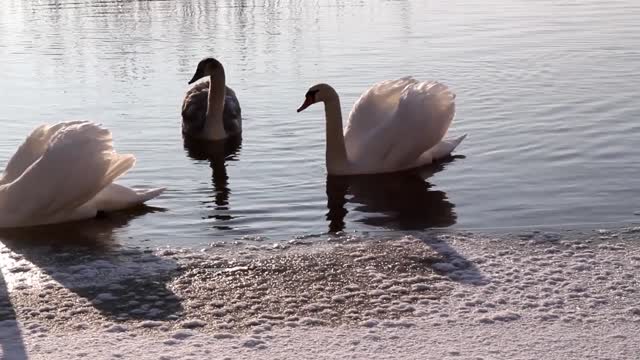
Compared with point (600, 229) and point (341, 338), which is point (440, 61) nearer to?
point (600, 229)

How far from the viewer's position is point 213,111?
472 inches

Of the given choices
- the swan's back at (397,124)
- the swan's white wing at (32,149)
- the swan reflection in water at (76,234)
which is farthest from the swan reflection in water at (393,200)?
the swan's white wing at (32,149)

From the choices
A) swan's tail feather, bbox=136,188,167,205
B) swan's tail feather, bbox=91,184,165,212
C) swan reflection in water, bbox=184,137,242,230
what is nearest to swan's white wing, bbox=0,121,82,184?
swan's tail feather, bbox=91,184,165,212

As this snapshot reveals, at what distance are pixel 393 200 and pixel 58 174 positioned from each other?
2.61 metres

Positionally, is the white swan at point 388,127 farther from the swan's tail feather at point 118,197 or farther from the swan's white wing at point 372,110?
the swan's tail feather at point 118,197

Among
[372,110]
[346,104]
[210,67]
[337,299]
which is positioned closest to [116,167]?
[372,110]

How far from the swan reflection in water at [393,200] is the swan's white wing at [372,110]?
43 cm

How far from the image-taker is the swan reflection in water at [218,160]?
8.30 meters

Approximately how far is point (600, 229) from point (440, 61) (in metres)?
8.36

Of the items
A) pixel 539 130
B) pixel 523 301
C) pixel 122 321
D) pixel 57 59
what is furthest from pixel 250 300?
pixel 57 59

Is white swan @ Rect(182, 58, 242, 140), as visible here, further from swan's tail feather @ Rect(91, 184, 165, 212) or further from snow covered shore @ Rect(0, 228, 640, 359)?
snow covered shore @ Rect(0, 228, 640, 359)

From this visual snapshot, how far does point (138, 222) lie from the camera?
8086 mm

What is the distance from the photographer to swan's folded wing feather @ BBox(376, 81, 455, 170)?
9.53 metres

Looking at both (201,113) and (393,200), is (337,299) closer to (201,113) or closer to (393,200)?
(393,200)
